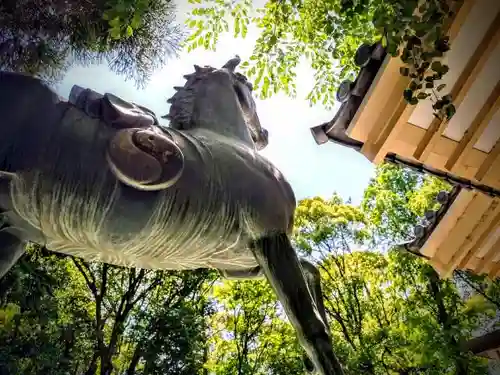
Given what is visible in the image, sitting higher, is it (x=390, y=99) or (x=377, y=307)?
(x=390, y=99)

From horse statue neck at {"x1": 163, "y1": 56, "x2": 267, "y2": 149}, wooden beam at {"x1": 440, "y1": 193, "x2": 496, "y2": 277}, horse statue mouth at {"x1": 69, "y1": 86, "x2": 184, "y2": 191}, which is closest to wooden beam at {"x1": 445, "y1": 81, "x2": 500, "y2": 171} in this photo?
wooden beam at {"x1": 440, "y1": 193, "x2": 496, "y2": 277}

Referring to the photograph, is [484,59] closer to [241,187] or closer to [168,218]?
[241,187]

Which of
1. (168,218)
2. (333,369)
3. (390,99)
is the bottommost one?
(333,369)

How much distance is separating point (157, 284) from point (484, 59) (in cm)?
1050

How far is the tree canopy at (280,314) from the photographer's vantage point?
8906 millimetres

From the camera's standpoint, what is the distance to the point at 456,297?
36.2 feet

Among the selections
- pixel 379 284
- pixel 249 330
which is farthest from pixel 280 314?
pixel 379 284

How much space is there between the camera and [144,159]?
2186 mm

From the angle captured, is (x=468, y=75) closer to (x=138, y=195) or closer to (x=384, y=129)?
(x=384, y=129)

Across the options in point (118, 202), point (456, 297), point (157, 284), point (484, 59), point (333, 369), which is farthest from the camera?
point (157, 284)

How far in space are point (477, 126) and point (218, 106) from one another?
266 cm

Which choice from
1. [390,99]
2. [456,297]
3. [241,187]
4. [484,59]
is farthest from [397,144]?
[456,297]

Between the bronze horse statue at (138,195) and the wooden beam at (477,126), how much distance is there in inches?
105

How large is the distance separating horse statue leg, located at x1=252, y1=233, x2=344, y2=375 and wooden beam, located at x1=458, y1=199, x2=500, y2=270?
3914mm
